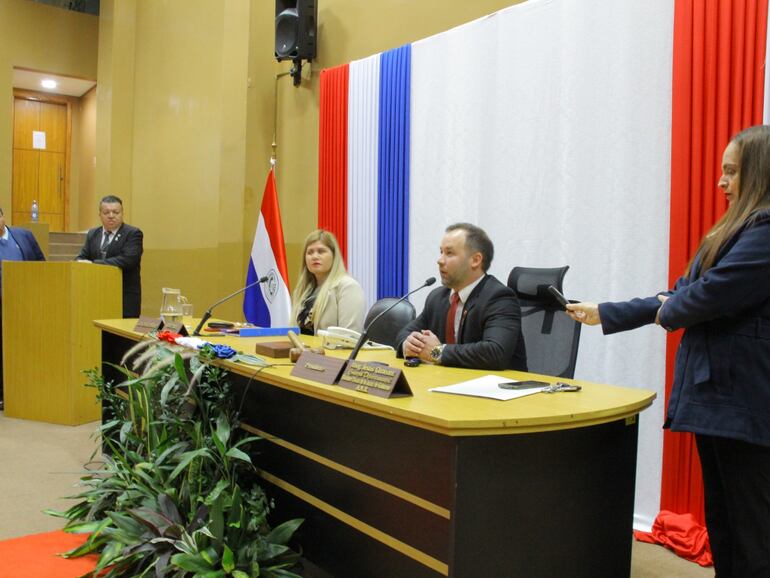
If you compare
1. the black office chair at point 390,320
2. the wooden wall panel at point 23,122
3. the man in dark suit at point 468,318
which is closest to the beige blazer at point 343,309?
the black office chair at point 390,320

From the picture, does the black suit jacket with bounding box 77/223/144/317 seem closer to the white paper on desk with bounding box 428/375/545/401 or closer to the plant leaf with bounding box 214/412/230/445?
the plant leaf with bounding box 214/412/230/445

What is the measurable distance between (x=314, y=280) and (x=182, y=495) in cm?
154

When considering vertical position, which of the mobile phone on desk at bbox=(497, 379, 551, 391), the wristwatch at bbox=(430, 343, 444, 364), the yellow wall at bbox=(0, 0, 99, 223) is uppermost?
the yellow wall at bbox=(0, 0, 99, 223)

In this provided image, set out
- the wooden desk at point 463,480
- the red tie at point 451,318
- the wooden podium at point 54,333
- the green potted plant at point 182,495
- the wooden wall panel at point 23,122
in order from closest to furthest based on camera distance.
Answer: the wooden desk at point 463,480 → the green potted plant at point 182,495 → the red tie at point 451,318 → the wooden podium at point 54,333 → the wooden wall panel at point 23,122

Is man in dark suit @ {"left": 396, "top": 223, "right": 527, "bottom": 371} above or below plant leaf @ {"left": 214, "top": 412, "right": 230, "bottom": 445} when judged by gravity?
above

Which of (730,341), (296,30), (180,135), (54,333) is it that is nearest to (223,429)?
(730,341)

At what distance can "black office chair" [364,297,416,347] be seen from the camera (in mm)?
3430

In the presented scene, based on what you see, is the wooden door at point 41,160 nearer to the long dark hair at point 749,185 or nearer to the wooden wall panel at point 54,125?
the wooden wall panel at point 54,125

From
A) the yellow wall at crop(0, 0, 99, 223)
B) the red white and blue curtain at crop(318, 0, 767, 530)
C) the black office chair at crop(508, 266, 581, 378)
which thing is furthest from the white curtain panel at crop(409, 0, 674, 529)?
the yellow wall at crop(0, 0, 99, 223)

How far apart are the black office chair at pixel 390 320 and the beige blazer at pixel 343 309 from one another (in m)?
0.19

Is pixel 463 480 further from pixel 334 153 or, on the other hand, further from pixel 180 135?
pixel 180 135

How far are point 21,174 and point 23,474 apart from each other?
7197 mm

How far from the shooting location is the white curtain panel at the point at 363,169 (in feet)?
14.6

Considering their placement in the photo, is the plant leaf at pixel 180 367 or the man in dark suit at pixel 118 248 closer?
the plant leaf at pixel 180 367
